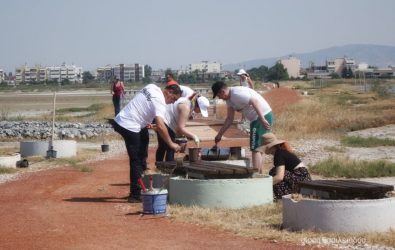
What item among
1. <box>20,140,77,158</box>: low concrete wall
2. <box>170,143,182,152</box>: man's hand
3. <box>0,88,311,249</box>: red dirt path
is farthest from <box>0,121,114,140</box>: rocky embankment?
<box>170,143,182,152</box>: man's hand

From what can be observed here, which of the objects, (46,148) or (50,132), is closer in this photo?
(46,148)

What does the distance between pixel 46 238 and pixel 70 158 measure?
32.1 ft

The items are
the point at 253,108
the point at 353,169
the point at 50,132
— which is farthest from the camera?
the point at 50,132

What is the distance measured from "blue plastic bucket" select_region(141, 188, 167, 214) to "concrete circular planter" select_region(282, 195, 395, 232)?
6.34 feet

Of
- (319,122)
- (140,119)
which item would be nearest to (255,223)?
(140,119)

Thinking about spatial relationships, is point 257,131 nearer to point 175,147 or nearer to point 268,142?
point 268,142

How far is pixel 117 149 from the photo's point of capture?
20.8 m

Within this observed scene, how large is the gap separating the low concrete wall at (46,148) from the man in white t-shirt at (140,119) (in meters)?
7.89

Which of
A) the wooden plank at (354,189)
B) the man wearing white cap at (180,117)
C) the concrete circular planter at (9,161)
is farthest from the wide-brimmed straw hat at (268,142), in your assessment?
the concrete circular planter at (9,161)

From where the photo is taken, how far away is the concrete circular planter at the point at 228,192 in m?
9.54

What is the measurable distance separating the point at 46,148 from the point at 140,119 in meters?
8.63

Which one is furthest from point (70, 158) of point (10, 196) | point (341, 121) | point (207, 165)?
point (341, 121)

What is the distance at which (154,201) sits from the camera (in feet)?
30.1

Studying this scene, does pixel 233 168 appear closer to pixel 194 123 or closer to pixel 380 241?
pixel 380 241
